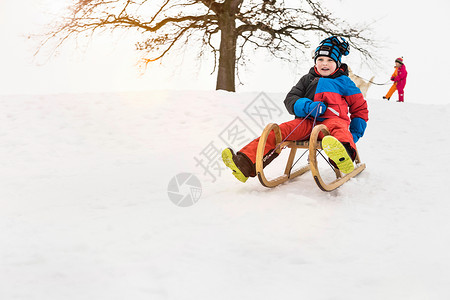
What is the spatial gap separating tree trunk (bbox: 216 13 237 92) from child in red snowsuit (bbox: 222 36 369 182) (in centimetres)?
622

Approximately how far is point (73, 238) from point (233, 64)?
26.7 feet

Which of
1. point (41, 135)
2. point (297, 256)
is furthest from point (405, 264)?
point (41, 135)

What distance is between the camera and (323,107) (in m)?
4.11

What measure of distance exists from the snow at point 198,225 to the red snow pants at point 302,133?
1.38 feet

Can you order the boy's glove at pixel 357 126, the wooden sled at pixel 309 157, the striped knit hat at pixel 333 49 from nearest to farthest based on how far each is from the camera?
the wooden sled at pixel 309 157 → the striped knit hat at pixel 333 49 → the boy's glove at pixel 357 126

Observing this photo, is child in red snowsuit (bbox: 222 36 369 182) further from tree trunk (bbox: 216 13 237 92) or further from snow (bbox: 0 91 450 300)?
tree trunk (bbox: 216 13 237 92)

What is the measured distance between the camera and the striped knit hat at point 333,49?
4184mm

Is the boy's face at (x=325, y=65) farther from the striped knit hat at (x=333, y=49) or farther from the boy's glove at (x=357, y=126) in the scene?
the boy's glove at (x=357, y=126)

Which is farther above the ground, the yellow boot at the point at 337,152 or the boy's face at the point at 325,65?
the boy's face at the point at 325,65

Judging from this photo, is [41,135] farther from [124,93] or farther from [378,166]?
[378,166]

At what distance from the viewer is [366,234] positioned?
3.20 metres

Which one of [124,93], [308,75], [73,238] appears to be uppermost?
[308,75]

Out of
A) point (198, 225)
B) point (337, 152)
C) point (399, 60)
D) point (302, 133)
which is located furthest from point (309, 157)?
point (399, 60)

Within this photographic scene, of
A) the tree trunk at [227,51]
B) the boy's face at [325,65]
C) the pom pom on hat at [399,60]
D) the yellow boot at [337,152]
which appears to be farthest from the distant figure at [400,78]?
the yellow boot at [337,152]
